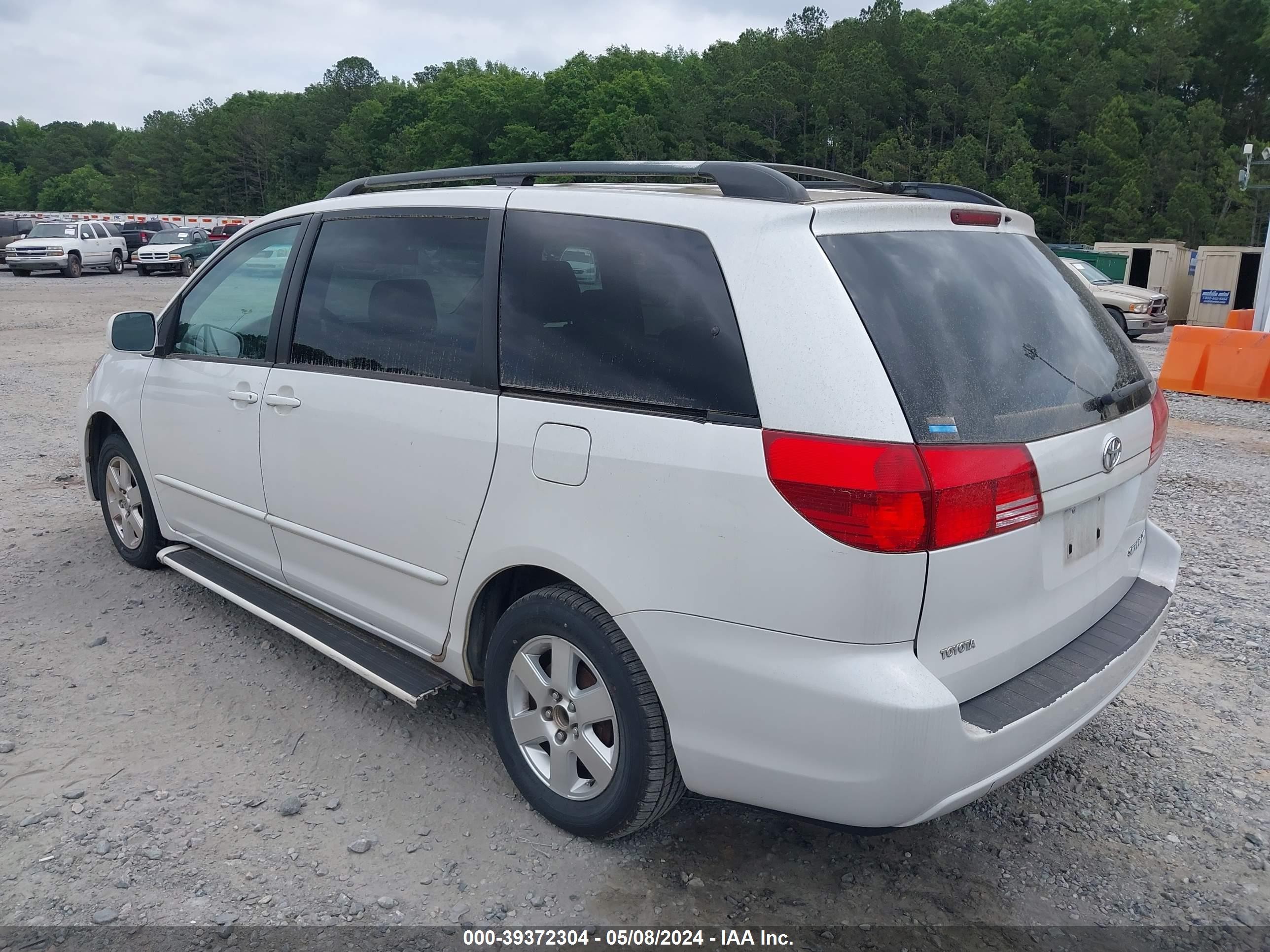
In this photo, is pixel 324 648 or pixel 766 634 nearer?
pixel 766 634

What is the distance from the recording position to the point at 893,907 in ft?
9.02

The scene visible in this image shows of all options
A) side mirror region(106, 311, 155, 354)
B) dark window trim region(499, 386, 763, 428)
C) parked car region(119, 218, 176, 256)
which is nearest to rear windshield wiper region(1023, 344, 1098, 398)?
dark window trim region(499, 386, 763, 428)

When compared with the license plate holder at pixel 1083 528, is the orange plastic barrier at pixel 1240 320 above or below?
below

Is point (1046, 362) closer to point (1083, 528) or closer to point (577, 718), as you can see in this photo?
point (1083, 528)

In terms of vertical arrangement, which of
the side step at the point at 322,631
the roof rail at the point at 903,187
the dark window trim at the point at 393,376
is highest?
the roof rail at the point at 903,187

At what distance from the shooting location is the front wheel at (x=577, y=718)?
2.68 meters

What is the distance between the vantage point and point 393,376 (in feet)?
11.1

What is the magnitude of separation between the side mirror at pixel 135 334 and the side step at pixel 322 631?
38.7 inches

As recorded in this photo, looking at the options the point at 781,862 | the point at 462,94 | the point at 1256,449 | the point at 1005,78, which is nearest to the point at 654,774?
the point at 781,862

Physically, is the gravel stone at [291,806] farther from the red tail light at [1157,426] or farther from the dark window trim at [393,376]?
the red tail light at [1157,426]

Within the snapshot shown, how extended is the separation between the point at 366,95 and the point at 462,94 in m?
21.5

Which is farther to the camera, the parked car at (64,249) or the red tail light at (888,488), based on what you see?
the parked car at (64,249)

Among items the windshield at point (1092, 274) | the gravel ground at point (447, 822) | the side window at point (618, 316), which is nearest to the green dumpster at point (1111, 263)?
the windshield at point (1092, 274)

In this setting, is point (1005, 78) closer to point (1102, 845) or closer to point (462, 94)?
point (462, 94)
